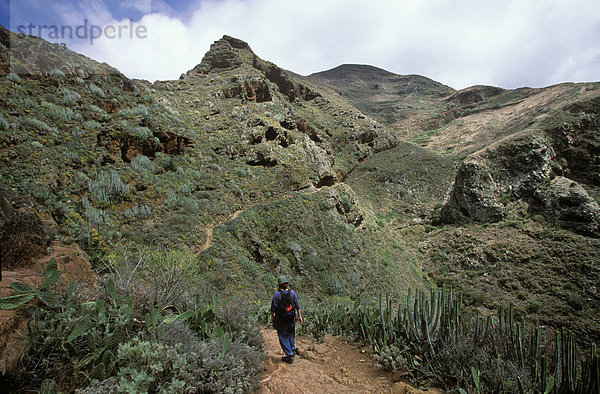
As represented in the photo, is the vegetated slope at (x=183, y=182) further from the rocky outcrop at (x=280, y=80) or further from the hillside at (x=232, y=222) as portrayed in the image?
the rocky outcrop at (x=280, y=80)

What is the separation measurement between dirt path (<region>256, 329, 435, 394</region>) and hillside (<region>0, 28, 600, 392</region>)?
1.18ft

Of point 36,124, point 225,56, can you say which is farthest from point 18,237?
point 225,56

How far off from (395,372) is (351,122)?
39.9m

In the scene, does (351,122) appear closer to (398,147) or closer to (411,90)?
(398,147)

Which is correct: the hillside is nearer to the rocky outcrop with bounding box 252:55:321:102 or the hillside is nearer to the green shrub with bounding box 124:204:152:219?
the green shrub with bounding box 124:204:152:219

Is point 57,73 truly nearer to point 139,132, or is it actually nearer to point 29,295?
point 139,132

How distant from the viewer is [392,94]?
80.5 meters

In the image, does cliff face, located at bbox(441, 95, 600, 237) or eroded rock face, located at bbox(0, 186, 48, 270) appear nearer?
eroded rock face, located at bbox(0, 186, 48, 270)

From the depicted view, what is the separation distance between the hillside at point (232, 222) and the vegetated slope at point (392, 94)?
3697 cm

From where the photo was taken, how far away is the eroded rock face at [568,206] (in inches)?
536

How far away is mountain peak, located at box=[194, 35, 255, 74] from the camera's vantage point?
1182 inches

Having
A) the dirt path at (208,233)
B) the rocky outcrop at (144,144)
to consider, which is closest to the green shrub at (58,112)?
the rocky outcrop at (144,144)

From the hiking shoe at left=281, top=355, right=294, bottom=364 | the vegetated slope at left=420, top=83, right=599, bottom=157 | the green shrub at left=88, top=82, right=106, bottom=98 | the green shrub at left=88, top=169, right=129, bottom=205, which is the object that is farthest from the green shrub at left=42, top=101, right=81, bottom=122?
the vegetated slope at left=420, top=83, right=599, bottom=157

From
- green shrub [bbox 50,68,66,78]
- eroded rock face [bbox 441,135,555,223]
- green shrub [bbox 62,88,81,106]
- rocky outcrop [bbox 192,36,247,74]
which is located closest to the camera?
green shrub [bbox 62,88,81,106]
